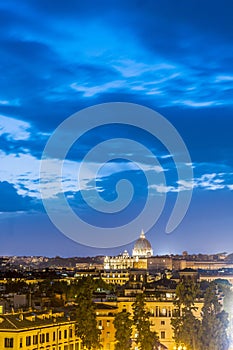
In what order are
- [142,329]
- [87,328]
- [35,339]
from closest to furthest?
[35,339] → [87,328] → [142,329]

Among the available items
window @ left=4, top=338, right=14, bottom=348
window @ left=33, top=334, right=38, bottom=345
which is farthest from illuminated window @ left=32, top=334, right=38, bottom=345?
window @ left=4, top=338, right=14, bottom=348

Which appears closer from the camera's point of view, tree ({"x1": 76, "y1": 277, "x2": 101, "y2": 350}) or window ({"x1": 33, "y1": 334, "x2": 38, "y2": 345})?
window ({"x1": 33, "y1": 334, "x2": 38, "y2": 345})

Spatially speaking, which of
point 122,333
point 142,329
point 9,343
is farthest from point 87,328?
point 9,343

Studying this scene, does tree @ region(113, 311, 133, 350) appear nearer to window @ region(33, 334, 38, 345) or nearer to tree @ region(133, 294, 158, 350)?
tree @ region(133, 294, 158, 350)

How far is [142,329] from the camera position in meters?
43.1

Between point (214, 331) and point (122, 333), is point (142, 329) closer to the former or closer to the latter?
point (122, 333)

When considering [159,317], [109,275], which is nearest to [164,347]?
[159,317]

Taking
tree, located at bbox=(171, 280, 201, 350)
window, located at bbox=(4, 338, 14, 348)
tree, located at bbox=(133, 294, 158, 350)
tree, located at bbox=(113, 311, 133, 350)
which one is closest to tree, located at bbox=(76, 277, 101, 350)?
tree, located at bbox=(113, 311, 133, 350)

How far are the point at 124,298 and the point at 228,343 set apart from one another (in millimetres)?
9544

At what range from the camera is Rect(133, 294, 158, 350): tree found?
138 feet

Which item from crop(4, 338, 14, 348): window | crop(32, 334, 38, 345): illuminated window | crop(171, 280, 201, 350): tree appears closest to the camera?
crop(4, 338, 14, 348): window

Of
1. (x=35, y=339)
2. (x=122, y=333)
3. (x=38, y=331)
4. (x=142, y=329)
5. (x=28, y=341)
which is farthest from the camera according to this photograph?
(x=142, y=329)

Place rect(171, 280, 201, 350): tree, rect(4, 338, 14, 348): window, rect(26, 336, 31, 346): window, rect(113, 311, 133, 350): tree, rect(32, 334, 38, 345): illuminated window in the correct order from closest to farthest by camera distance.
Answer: rect(4, 338, 14, 348): window → rect(26, 336, 31, 346): window → rect(32, 334, 38, 345): illuminated window → rect(113, 311, 133, 350): tree → rect(171, 280, 201, 350): tree

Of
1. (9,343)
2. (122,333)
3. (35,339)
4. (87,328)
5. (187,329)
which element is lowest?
(9,343)
